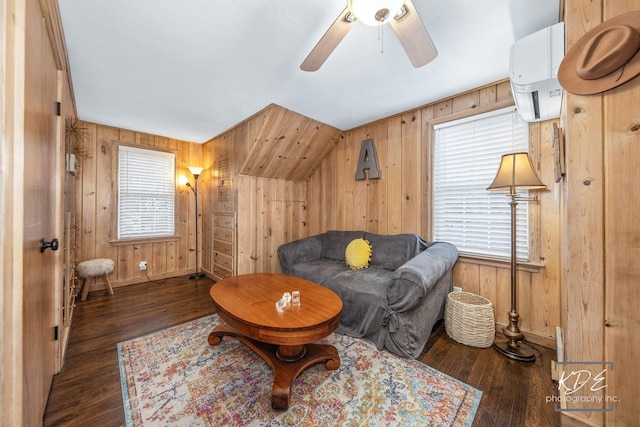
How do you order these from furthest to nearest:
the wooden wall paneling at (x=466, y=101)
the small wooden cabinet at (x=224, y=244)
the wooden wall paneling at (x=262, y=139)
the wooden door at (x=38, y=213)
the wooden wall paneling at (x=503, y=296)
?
the small wooden cabinet at (x=224, y=244)
the wooden wall paneling at (x=262, y=139)
the wooden wall paneling at (x=466, y=101)
the wooden wall paneling at (x=503, y=296)
the wooden door at (x=38, y=213)

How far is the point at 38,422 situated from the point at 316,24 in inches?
102

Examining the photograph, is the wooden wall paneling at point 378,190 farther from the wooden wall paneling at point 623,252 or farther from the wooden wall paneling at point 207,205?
the wooden wall paneling at point 207,205

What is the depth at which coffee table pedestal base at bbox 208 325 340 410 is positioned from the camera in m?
1.37

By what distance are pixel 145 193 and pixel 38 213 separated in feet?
9.67

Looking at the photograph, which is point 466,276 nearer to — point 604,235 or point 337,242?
point 337,242

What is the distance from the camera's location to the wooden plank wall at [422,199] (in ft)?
6.64

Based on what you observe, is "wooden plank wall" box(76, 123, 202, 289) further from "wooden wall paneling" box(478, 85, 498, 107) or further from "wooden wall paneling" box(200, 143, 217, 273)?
"wooden wall paneling" box(478, 85, 498, 107)

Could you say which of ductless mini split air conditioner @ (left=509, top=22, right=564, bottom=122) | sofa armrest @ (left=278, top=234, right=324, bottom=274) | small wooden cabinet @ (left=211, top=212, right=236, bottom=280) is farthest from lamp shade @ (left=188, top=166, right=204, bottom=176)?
ductless mini split air conditioner @ (left=509, top=22, right=564, bottom=122)

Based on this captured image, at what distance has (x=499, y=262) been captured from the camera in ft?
7.30

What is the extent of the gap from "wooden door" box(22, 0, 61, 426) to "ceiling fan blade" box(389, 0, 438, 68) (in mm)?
1581

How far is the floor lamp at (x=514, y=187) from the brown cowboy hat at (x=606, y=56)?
103cm

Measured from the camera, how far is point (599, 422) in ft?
3.07

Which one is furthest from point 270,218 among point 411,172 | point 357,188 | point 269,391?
point 269,391

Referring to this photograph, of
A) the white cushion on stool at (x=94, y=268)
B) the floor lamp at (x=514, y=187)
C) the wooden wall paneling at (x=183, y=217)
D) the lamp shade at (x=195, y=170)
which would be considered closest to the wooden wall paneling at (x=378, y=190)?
the floor lamp at (x=514, y=187)
